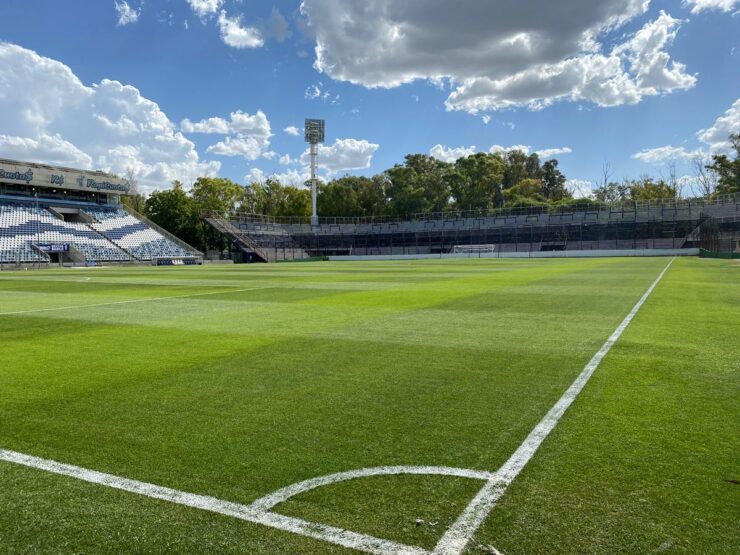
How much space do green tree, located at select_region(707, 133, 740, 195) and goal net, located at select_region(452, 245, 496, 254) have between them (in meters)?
39.1

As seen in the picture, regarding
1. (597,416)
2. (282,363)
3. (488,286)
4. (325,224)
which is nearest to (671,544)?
(597,416)

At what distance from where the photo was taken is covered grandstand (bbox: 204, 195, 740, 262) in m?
67.8

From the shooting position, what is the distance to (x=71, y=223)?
65.6 metres

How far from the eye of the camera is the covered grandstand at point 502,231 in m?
67.8

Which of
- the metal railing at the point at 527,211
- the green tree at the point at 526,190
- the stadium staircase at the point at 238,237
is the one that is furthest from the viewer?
the green tree at the point at 526,190

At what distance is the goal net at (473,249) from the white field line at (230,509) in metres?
76.1

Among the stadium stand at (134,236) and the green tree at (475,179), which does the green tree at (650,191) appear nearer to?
the green tree at (475,179)

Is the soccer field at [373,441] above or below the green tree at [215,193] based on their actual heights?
below

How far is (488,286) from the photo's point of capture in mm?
19875

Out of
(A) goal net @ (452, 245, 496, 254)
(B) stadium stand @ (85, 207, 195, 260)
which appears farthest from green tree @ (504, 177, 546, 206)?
(B) stadium stand @ (85, 207, 195, 260)

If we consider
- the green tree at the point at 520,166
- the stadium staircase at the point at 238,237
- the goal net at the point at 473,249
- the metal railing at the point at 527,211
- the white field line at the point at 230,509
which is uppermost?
the green tree at the point at 520,166

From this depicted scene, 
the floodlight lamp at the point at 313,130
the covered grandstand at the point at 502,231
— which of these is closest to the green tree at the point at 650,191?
the covered grandstand at the point at 502,231

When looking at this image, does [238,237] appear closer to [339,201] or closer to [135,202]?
[339,201]

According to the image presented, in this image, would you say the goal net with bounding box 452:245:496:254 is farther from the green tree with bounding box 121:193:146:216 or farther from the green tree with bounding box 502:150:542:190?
the green tree with bounding box 121:193:146:216
